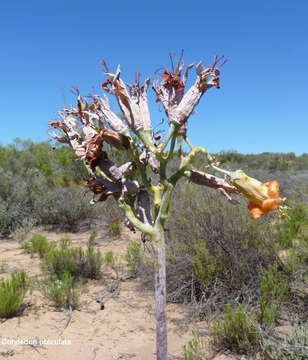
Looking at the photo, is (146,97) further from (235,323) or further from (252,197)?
(235,323)

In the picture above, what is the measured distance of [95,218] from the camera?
31.0 feet

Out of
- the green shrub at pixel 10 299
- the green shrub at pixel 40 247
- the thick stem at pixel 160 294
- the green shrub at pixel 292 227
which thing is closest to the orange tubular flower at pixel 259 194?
the thick stem at pixel 160 294

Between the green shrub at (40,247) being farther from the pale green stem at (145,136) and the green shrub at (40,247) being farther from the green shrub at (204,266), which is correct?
the pale green stem at (145,136)

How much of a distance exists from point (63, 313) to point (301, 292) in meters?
3.03

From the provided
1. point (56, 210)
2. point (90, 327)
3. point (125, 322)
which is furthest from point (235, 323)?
point (56, 210)

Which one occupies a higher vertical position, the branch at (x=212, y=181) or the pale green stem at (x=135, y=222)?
the branch at (x=212, y=181)

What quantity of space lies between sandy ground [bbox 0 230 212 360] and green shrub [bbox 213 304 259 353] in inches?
17.7

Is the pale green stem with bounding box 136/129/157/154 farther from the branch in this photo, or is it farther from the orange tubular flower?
the orange tubular flower

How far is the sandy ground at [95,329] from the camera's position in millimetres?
2975

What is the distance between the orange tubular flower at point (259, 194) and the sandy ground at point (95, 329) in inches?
91.1

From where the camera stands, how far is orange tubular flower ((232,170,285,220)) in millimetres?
1231

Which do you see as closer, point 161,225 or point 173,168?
point 161,225

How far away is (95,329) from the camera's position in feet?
11.4

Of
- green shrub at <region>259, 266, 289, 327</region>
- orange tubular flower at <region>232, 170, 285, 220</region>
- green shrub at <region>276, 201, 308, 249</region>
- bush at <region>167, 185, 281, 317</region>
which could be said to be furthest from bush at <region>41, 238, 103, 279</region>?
orange tubular flower at <region>232, 170, 285, 220</region>
